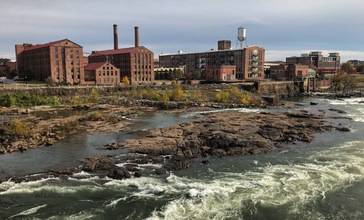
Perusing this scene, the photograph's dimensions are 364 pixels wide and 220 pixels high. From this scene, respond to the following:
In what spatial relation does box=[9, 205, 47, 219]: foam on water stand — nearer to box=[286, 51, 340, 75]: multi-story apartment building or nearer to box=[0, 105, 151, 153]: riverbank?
box=[0, 105, 151, 153]: riverbank

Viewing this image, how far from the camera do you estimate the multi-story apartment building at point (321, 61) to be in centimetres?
16588

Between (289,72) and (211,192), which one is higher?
(289,72)

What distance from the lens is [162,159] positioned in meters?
31.4

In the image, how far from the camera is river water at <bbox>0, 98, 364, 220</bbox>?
2111cm

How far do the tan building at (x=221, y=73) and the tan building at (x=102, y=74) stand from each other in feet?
108

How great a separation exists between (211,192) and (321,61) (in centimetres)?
16348

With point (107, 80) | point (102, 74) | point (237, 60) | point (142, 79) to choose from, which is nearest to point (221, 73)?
point (237, 60)

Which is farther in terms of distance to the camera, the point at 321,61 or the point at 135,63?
the point at 321,61

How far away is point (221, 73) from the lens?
10919 cm

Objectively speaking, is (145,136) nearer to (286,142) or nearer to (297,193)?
(286,142)

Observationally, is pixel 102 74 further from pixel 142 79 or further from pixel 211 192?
pixel 211 192

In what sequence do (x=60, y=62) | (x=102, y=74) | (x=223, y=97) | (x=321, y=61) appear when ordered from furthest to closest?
1. (x=321, y=61)
2. (x=102, y=74)
3. (x=60, y=62)
4. (x=223, y=97)

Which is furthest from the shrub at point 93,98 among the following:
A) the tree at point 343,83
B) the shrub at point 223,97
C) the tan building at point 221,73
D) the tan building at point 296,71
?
the tree at point 343,83

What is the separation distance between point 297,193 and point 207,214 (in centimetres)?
765
